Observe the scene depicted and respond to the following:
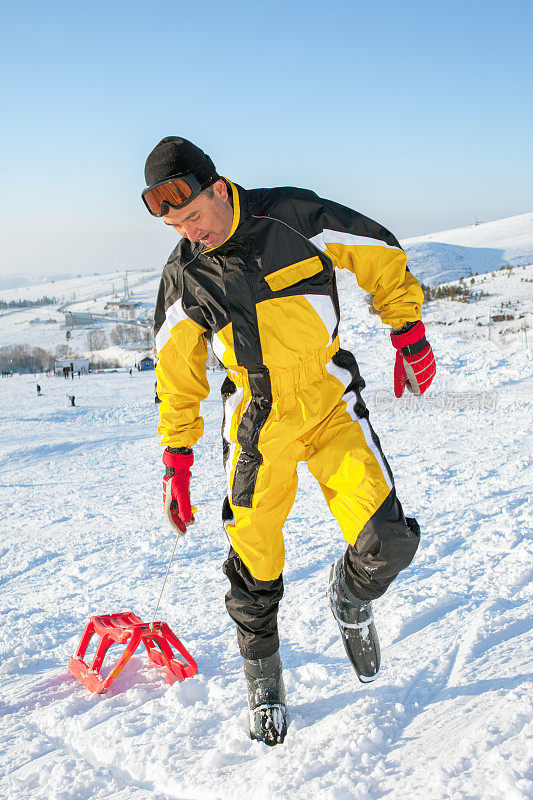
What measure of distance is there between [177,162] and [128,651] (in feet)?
7.70

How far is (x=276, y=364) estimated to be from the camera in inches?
99.1

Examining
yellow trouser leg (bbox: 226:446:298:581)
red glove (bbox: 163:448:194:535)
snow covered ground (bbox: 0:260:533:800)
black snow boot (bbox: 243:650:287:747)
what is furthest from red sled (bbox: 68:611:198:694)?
yellow trouser leg (bbox: 226:446:298:581)

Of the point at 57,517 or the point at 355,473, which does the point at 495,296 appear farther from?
the point at 355,473

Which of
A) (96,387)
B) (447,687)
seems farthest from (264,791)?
(96,387)

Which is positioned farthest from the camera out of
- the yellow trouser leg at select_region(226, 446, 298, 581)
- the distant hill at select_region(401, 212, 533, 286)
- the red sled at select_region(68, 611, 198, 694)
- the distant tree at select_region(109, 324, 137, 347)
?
the distant tree at select_region(109, 324, 137, 347)

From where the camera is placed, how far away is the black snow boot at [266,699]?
2.51 m

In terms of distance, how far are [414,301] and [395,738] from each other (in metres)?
1.85

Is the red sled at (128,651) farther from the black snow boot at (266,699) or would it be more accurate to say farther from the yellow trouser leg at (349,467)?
the yellow trouser leg at (349,467)

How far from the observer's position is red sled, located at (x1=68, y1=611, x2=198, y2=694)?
300 cm

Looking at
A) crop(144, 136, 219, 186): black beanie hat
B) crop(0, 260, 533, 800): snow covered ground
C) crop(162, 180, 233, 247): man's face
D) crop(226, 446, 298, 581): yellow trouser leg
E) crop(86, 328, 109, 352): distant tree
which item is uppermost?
crop(144, 136, 219, 186): black beanie hat

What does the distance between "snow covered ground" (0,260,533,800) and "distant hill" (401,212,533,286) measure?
32.3m

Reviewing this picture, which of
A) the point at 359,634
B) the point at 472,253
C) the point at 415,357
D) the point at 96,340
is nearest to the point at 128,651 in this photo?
the point at 359,634

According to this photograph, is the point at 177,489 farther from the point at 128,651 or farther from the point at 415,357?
the point at 415,357

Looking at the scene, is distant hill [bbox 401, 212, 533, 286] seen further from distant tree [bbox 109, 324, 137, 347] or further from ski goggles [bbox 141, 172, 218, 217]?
distant tree [bbox 109, 324, 137, 347]
